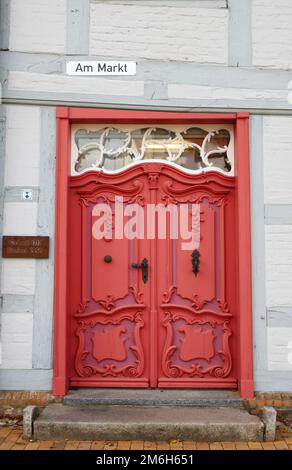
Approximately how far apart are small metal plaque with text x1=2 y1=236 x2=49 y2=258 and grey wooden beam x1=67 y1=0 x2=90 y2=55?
1.97 metres

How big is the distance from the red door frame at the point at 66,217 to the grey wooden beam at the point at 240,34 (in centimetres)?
59

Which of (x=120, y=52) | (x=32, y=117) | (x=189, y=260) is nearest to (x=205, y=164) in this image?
(x=189, y=260)

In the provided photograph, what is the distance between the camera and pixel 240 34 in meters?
5.62

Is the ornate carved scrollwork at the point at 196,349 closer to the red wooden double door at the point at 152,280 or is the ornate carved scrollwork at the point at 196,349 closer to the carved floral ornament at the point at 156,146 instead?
the red wooden double door at the point at 152,280

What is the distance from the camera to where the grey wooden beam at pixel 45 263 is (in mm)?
5387

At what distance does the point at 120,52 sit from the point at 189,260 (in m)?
2.28

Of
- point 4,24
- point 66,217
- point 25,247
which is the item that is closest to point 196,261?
point 66,217

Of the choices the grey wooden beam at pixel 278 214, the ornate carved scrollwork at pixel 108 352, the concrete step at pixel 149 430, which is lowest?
the concrete step at pixel 149 430

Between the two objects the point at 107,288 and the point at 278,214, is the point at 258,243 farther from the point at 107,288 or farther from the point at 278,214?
the point at 107,288

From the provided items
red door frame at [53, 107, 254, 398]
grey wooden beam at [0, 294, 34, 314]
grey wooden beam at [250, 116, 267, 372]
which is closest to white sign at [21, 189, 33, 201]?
red door frame at [53, 107, 254, 398]

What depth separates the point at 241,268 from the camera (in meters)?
5.43

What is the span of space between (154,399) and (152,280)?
120cm

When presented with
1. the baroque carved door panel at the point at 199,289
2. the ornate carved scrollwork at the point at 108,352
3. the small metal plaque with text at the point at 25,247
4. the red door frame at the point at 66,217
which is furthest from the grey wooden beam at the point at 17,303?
the baroque carved door panel at the point at 199,289
